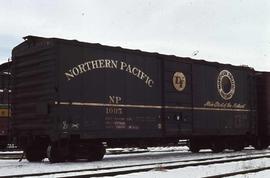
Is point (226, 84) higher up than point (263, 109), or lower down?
higher up

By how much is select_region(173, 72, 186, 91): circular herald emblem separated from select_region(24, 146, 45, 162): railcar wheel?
5.91 metres

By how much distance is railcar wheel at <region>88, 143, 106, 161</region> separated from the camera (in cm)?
1605

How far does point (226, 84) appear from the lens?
21.4m

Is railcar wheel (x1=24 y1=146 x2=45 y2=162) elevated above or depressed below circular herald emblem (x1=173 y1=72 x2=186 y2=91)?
below

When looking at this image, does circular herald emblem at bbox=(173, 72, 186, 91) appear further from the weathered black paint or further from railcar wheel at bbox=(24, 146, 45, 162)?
railcar wheel at bbox=(24, 146, 45, 162)

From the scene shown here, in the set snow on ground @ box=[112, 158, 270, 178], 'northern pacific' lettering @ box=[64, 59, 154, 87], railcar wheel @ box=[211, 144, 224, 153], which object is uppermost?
'northern pacific' lettering @ box=[64, 59, 154, 87]

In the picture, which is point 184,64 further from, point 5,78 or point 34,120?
point 5,78

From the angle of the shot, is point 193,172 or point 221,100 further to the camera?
point 221,100

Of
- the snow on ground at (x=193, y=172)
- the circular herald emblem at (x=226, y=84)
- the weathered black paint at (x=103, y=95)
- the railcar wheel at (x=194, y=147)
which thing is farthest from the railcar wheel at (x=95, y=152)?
the circular herald emblem at (x=226, y=84)

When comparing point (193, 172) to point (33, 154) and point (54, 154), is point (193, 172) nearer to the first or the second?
point (54, 154)

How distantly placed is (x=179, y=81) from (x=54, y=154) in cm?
630

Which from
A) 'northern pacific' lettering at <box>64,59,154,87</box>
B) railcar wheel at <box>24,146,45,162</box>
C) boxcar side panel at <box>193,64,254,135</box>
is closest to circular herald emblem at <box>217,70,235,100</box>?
boxcar side panel at <box>193,64,254,135</box>

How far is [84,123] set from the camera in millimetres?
15617

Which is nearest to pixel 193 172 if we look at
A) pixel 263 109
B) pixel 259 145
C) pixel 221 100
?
pixel 221 100
